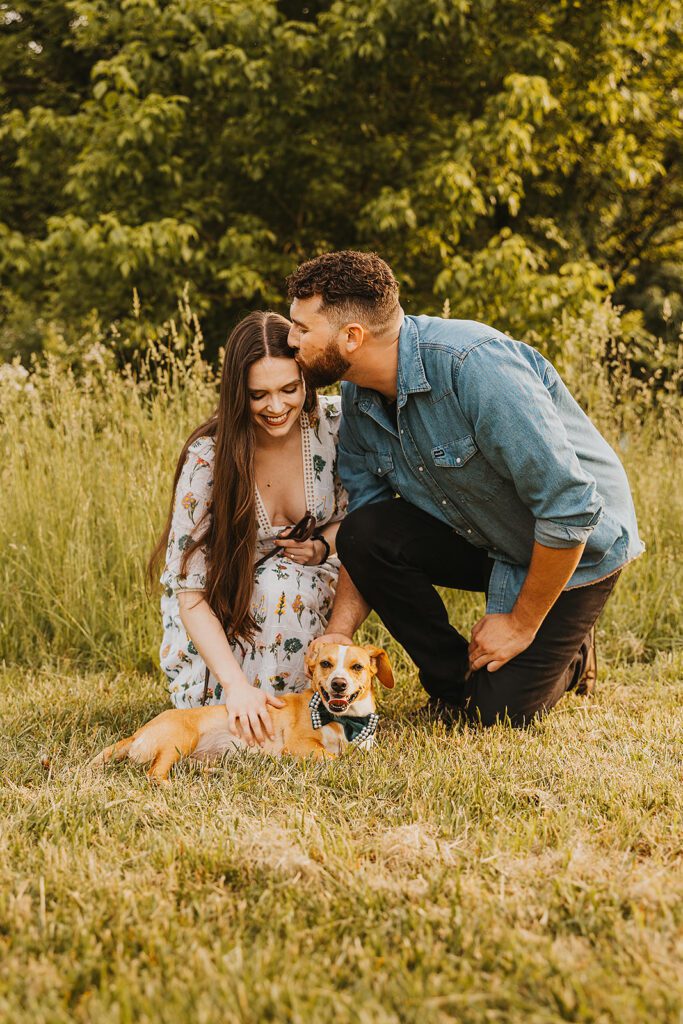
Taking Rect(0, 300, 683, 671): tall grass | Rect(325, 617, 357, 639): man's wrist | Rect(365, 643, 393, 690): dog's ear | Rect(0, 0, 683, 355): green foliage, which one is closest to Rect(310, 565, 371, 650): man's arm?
Rect(325, 617, 357, 639): man's wrist

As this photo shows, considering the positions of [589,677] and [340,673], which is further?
[589,677]

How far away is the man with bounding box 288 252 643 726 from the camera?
9.29ft

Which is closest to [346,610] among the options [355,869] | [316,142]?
[355,869]

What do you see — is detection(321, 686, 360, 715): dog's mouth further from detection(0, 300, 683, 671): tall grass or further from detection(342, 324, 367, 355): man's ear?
detection(0, 300, 683, 671): tall grass

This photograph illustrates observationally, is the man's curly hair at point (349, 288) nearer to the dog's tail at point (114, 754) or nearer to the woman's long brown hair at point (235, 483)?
the woman's long brown hair at point (235, 483)

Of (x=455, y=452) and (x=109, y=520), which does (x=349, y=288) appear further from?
(x=109, y=520)

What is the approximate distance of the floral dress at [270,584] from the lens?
10.5 ft

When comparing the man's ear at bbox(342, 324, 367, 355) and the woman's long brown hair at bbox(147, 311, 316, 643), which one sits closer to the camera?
the man's ear at bbox(342, 324, 367, 355)

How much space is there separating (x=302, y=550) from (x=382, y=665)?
21.0 inches

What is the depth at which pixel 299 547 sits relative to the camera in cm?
346

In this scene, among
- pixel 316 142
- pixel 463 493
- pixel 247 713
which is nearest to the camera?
pixel 247 713

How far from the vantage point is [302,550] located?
346 centimetres

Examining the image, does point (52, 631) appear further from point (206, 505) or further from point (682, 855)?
point (682, 855)

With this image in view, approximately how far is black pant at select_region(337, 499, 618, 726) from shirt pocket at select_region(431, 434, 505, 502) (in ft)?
1.00
